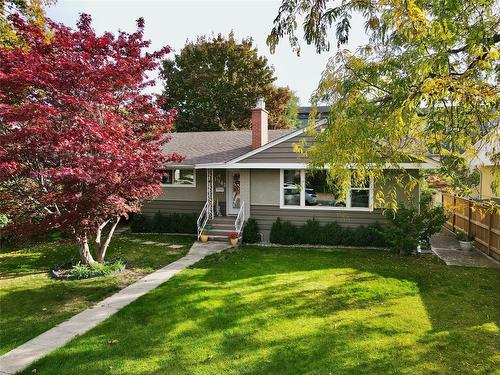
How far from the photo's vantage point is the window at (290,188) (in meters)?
14.0

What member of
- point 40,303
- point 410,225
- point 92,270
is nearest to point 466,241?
point 410,225

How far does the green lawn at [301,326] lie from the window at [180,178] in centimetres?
704

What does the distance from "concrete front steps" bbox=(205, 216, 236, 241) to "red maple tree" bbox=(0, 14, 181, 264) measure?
15.9 ft

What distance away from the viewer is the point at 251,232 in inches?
538

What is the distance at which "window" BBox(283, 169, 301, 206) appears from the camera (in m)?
14.0

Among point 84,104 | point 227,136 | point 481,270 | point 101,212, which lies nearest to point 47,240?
point 101,212

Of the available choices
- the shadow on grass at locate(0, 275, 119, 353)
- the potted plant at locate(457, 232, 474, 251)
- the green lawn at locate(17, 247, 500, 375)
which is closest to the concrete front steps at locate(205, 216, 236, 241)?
the green lawn at locate(17, 247, 500, 375)

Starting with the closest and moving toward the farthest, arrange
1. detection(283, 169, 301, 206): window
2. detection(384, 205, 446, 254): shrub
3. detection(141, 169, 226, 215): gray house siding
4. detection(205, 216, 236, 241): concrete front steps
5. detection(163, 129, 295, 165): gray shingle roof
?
detection(384, 205, 446, 254): shrub
detection(205, 216, 236, 241): concrete front steps
detection(283, 169, 301, 206): window
detection(163, 129, 295, 165): gray shingle roof
detection(141, 169, 226, 215): gray house siding

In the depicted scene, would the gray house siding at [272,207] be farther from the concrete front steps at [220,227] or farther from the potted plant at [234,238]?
the potted plant at [234,238]

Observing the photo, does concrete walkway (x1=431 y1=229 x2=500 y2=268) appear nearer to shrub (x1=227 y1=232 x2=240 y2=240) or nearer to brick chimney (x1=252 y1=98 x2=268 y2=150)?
shrub (x1=227 y1=232 x2=240 y2=240)

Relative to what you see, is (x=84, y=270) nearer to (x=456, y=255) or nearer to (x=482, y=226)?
(x=456, y=255)

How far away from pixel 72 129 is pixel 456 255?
39.2ft

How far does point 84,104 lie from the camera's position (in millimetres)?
8398

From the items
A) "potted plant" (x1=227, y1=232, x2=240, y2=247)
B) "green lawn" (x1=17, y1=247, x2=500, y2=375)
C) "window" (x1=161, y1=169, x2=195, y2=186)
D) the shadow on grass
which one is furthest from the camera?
"window" (x1=161, y1=169, x2=195, y2=186)
